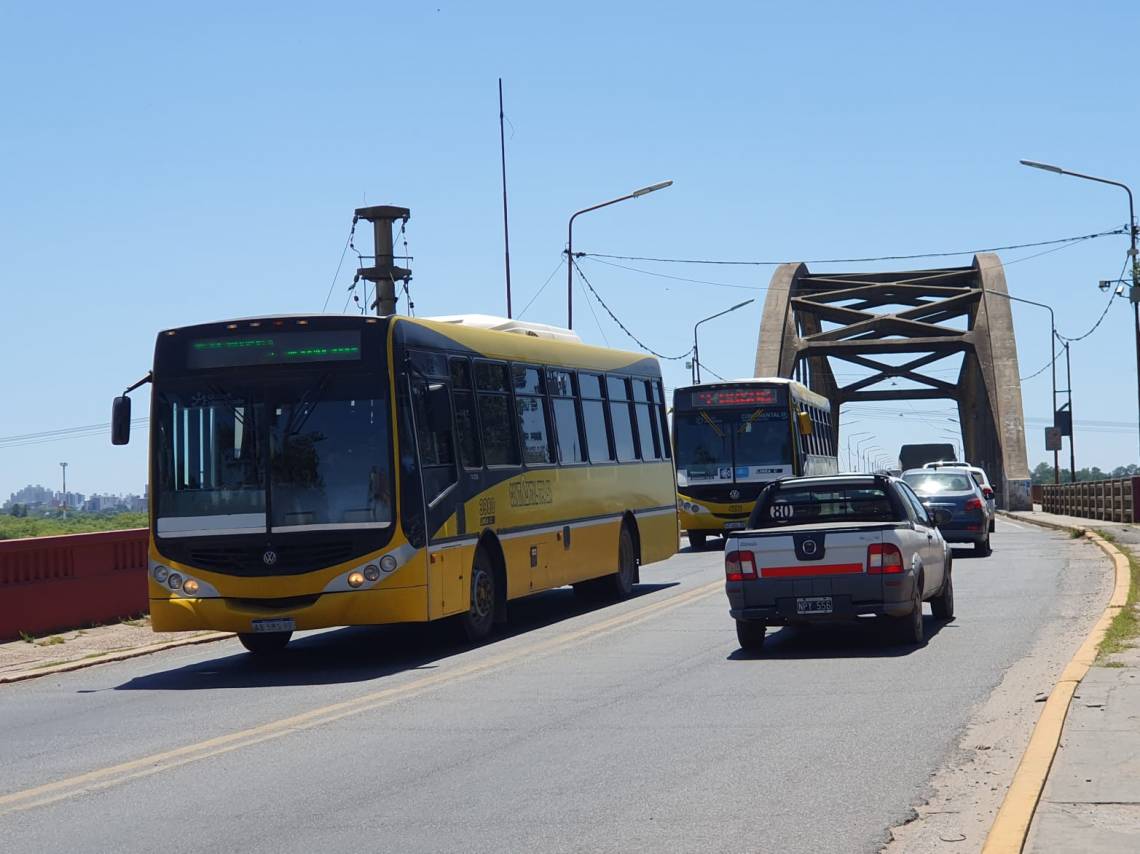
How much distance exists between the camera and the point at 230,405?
1496 cm

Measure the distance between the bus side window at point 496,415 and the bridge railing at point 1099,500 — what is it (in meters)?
27.9

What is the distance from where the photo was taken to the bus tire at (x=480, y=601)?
1603 centimetres

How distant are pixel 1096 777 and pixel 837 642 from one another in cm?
757

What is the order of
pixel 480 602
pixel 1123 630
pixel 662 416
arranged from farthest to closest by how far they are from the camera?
pixel 662 416 < pixel 480 602 < pixel 1123 630

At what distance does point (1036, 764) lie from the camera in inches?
314

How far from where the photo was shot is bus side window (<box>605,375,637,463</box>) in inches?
865

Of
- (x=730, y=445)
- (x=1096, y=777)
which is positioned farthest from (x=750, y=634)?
(x=730, y=445)

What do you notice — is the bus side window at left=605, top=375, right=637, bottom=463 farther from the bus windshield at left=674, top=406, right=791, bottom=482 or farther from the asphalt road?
the bus windshield at left=674, top=406, right=791, bottom=482

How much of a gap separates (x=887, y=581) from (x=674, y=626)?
3.81 meters

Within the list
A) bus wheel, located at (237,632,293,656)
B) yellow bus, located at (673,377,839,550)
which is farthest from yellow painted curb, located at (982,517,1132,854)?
yellow bus, located at (673,377,839,550)

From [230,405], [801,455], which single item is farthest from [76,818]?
[801,455]

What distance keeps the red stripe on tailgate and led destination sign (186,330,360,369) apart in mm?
4150

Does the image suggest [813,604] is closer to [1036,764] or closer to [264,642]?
[264,642]

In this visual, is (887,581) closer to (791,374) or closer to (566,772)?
(566,772)
